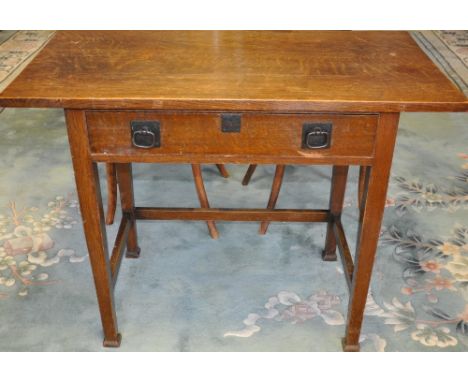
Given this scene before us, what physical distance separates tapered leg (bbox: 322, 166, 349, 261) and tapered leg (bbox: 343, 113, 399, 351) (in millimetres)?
481

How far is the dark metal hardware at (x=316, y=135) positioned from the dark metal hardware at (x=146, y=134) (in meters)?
0.42

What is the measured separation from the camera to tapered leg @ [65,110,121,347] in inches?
64.8

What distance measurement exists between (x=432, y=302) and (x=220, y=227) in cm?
102

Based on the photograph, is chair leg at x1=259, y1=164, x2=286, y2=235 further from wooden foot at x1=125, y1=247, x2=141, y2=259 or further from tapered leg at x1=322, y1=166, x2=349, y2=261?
wooden foot at x1=125, y1=247, x2=141, y2=259

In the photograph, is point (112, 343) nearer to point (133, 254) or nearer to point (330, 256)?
point (133, 254)

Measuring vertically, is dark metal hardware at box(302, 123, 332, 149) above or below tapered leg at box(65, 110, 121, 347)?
above

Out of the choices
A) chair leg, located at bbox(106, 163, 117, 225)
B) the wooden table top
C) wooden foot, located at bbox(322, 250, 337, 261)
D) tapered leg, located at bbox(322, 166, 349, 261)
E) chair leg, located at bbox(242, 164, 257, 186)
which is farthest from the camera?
chair leg, located at bbox(242, 164, 257, 186)

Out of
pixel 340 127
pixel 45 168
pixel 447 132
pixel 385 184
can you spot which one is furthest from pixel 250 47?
pixel 447 132

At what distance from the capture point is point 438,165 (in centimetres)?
334

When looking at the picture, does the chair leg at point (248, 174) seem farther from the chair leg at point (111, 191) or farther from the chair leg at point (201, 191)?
the chair leg at point (111, 191)

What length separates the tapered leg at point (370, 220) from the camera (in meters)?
1.64

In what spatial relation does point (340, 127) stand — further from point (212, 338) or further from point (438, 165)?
point (438, 165)

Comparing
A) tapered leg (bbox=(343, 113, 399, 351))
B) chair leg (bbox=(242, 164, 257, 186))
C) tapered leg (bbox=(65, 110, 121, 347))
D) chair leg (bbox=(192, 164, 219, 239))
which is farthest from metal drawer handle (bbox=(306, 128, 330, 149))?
chair leg (bbox=(242, 164, 257, 186))

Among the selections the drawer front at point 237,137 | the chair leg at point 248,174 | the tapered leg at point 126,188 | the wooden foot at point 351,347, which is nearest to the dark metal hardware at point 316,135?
the drawer front at point 237,137
